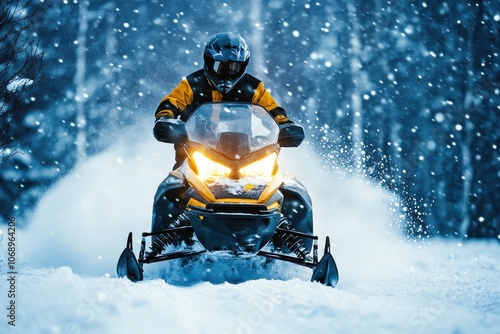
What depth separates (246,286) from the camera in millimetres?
4105

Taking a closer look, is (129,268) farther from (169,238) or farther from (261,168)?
(261,168)

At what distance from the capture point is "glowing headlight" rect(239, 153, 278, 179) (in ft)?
15.3

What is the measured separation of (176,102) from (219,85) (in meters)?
0.56

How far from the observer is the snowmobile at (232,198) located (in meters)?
4.40

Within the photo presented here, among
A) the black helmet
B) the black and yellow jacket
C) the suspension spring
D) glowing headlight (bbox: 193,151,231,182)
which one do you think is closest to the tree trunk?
the black and yellow jacket

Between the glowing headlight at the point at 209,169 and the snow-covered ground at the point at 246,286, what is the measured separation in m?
0.85

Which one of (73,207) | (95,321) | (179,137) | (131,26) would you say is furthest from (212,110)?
(131,26)

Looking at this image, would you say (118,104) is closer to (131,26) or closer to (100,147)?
(100,147)

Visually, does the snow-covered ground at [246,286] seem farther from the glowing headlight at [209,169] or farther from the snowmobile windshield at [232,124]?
the snowmobile windshield at [232,124]

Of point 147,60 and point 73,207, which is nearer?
point 73,207

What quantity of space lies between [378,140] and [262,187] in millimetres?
16817

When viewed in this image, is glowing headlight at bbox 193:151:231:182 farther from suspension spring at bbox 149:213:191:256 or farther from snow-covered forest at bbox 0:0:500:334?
snow-covered forest at bbox 0:0:500:334

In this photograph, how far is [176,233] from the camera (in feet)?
16.4

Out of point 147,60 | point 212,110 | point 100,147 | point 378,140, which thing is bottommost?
point 100,147
